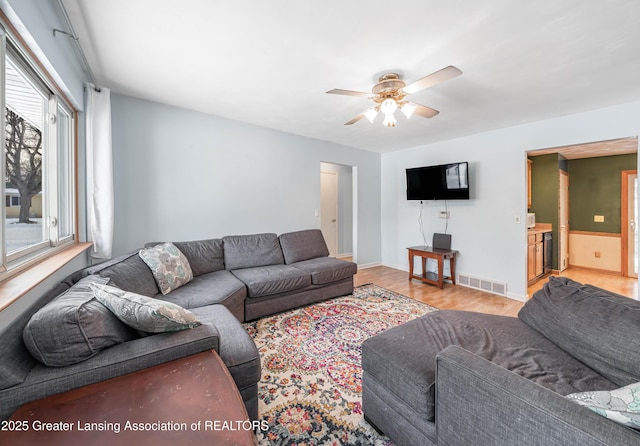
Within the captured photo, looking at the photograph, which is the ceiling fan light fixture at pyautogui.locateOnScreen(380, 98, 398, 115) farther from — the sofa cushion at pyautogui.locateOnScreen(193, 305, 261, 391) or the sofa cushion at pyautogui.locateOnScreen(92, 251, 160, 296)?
the sofa cushion at pyautogui.locateOnScreen(92, 251, 160, 296)

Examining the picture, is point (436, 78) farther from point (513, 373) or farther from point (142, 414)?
point (142, 414)

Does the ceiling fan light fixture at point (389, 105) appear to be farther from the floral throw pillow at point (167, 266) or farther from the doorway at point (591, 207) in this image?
the doorway at point (591, 207)

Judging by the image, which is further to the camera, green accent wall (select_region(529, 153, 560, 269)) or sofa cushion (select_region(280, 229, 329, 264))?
green accent wall (select_region(529, 153, 560, 269))

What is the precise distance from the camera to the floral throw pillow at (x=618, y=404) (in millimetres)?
680

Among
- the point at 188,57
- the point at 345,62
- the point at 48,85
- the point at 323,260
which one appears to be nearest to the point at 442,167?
the point at 323,260

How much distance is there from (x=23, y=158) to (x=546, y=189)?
679cm

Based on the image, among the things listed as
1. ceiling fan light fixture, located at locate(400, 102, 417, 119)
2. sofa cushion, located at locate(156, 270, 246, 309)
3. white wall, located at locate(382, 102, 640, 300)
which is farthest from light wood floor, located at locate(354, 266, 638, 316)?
ceiling fan light fixture, located at locate(400, 102, 417, 119)

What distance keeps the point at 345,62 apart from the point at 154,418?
2.35m

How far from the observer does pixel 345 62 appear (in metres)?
2.04

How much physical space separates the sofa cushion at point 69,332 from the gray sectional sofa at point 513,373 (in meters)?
1.29

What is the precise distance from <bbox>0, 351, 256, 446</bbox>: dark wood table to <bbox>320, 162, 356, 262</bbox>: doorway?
4.82 meters

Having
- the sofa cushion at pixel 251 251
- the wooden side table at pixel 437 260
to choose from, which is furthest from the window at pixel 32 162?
the wooden side table at pixel 437 260

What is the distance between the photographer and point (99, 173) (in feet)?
7.98

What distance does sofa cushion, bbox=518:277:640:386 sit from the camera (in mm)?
1129
